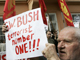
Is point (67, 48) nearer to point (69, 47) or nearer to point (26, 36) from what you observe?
point (69, 47)

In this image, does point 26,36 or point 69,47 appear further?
point 26,36

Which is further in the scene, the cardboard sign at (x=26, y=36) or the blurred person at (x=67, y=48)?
the cardboard sign at (x=26, y=36)

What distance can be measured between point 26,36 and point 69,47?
67 cm

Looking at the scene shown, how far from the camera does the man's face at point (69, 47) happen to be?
1032 millimetres

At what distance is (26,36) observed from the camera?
5.01 ft

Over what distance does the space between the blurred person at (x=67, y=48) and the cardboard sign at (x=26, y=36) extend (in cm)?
29

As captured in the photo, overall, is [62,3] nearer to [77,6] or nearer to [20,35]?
[20,35]

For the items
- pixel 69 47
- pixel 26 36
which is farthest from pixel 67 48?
pixel 26 36

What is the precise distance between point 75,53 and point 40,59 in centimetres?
88

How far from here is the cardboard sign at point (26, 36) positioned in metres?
1.41

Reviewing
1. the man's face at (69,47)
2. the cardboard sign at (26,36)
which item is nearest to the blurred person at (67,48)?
the man's face at (69,47)

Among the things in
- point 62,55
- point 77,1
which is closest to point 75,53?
point 62,55

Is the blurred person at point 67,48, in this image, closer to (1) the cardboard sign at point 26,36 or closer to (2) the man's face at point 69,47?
(2) the man's face at point 69,47

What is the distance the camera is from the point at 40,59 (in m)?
1.83
